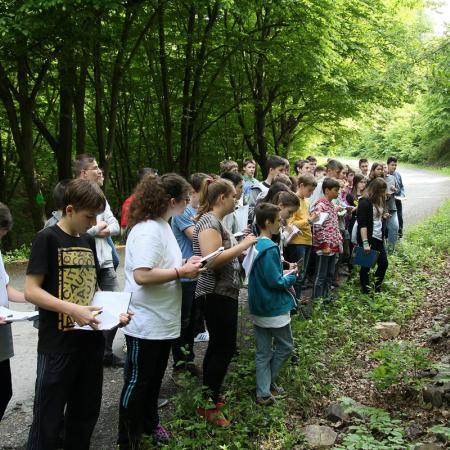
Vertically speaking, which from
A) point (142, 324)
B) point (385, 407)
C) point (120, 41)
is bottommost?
point (385, 407)

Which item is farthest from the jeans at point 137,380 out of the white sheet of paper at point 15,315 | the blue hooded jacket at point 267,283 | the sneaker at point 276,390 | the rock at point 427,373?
the rock at point 427,373

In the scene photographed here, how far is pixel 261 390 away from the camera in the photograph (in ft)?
14.0

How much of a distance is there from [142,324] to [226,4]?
6.89 metres

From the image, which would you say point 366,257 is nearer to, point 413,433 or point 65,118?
point 413,433

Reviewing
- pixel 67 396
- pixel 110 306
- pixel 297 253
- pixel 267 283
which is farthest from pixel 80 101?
pixel 67 396

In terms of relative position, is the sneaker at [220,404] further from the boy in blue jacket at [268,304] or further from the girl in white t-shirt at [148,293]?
the girl in white t-shirt at [148,293]

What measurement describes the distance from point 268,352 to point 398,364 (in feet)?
4.92

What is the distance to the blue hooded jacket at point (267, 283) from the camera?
13.6 feet

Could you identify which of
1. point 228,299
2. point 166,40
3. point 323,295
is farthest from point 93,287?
point 166,40

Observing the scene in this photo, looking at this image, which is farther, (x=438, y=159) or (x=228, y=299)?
(x=438, y=159)

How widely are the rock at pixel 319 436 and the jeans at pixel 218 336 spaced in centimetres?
77

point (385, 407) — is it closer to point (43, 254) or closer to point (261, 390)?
point (261, 390)

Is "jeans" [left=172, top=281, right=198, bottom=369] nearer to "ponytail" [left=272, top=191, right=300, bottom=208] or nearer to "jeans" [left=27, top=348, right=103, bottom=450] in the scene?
"ponytail" [left=272, top=191, right=300, bottom=208]

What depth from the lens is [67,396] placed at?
112 inches
